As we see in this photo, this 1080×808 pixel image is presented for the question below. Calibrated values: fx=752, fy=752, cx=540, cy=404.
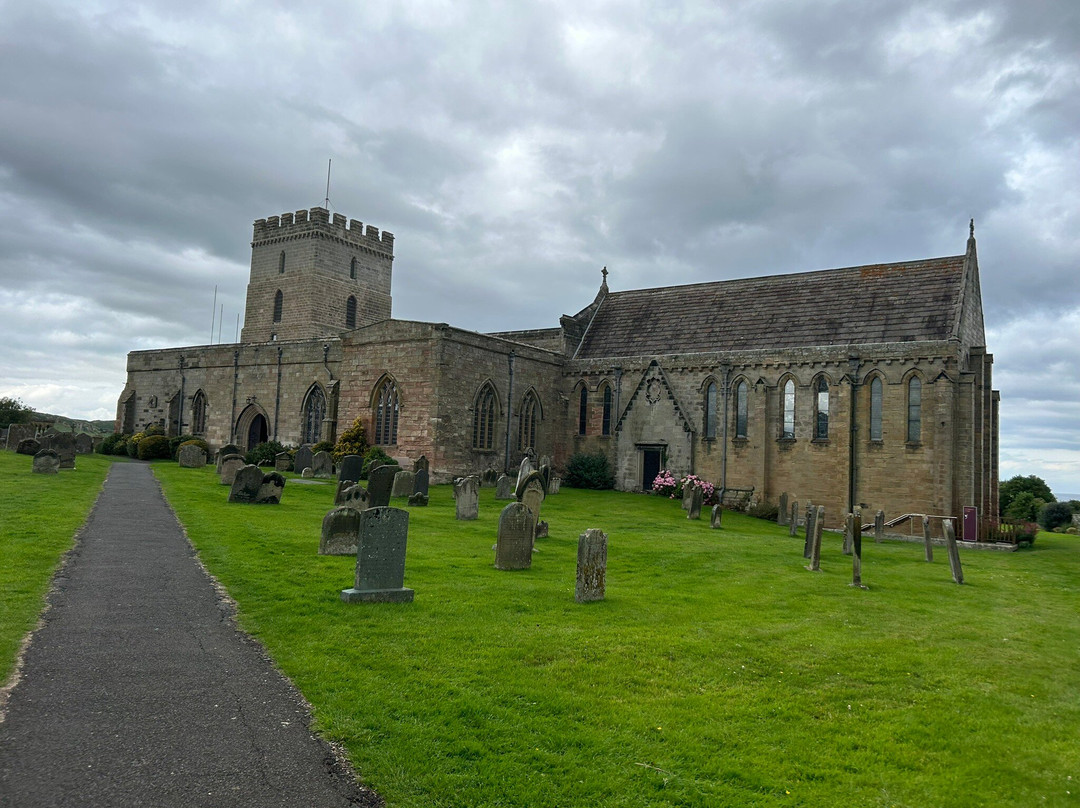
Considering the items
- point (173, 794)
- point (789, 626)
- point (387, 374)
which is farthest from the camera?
point (387, 374)

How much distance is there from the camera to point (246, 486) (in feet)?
65.3

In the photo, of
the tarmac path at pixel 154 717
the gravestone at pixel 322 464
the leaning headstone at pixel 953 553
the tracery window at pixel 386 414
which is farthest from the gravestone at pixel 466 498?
the tracery window at pixel 386 414

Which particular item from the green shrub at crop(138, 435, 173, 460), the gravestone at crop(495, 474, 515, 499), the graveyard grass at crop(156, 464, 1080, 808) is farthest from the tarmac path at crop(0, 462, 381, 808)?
the green shrub at crop(138, 435, 173, 460)

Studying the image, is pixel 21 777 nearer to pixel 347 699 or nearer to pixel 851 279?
pixel 347 699

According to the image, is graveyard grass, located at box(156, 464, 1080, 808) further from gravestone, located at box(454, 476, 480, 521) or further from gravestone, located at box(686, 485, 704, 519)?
gravestone, located at box(686, 485, 704, 519)

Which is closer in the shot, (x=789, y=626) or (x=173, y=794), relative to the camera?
(x=173, y=794)

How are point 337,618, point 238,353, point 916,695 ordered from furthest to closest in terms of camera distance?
point 238,353 < point 337,618 < point 916,695

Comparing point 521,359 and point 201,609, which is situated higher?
point 521,359

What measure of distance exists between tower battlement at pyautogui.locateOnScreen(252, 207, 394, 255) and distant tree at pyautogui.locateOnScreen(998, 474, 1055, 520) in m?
44.6

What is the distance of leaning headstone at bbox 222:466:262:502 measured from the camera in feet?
65.2

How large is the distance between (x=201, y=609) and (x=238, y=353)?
3449cm

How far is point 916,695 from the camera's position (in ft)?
24.2

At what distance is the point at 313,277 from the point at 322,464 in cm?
2486

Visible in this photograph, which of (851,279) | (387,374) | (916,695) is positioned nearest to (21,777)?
(916,695)
